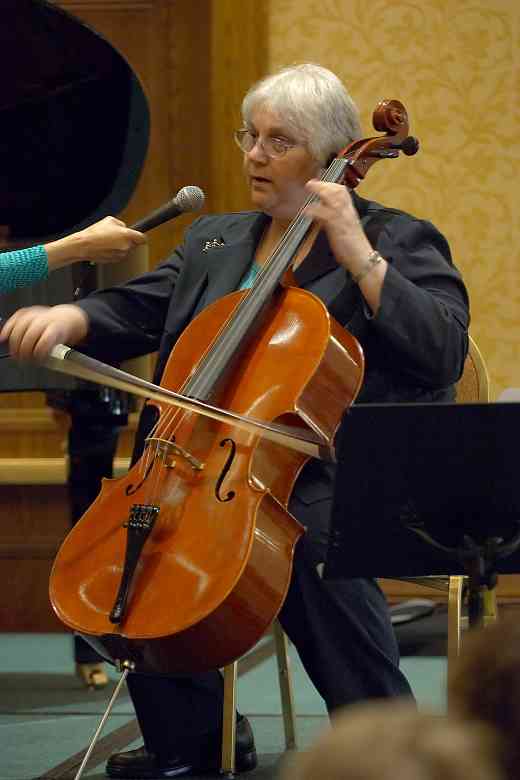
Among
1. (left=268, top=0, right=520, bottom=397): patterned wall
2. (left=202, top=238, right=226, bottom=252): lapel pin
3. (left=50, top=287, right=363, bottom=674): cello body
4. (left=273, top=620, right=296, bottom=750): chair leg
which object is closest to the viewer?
(left=50, top=287, right=363, bottom=674): cello body

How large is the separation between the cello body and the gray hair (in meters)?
0.30

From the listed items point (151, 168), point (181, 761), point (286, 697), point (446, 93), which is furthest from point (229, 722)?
point (151, 168)

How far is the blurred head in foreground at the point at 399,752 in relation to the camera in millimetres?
599

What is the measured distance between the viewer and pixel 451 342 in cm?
188

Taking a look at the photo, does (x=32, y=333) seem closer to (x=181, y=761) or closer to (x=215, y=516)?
(x=215, y=516)

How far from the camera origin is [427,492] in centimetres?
145

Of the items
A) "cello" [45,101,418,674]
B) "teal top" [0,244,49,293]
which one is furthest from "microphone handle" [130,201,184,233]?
"teal top" [0,244,49,293]

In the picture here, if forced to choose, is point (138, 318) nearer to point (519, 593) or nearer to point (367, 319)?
point (367, 319)

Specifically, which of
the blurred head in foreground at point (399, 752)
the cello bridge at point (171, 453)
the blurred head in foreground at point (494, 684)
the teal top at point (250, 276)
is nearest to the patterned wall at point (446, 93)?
the teal top at point (250, 276)

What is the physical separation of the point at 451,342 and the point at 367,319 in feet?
0.41

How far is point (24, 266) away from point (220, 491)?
0.66 metres

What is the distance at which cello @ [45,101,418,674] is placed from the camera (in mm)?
1662

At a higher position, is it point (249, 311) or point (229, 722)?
point (249, 311)

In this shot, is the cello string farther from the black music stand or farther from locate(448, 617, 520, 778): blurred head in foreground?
locate(448, 617, 520, 778): blurred head in foreground
